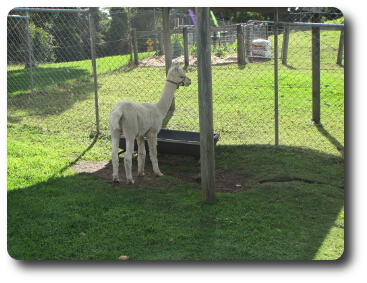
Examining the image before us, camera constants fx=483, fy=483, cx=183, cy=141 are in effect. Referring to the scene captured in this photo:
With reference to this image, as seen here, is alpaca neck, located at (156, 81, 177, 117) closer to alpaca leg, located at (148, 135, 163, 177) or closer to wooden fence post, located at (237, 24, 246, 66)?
alpaca leg, located at (148, 135, 163, 177)

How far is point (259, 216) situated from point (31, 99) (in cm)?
933

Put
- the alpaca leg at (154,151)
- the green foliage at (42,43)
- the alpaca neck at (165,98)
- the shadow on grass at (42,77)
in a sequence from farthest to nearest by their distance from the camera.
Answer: the shadow on grass at (42,77) → the green foliage at (42,43) → the alpaca neck at (165,98) → the alpaca leg at (154,151)

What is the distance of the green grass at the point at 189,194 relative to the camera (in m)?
4.91

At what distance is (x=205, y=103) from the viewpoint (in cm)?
573

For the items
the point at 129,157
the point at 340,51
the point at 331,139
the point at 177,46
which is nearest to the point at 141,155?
the point at 129,157

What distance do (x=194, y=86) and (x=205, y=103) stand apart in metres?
7.61

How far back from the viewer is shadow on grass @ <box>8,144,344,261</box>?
480 centimetres

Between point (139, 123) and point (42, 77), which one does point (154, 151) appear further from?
point (42, 77)

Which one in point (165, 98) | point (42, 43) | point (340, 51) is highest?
point (42, 43)

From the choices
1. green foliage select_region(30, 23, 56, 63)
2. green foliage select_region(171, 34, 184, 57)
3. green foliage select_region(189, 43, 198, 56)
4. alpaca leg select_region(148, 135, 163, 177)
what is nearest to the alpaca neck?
alpaca leg select_region(148, 135, 163, 177)

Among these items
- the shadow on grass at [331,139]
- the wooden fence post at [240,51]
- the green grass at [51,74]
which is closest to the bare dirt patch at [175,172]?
the shadow on grass at [331,139]

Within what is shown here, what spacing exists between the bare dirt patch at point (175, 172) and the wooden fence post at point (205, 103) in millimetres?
717

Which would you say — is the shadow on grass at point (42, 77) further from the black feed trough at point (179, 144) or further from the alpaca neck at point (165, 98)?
the alpaca neck at point (165, 98)
